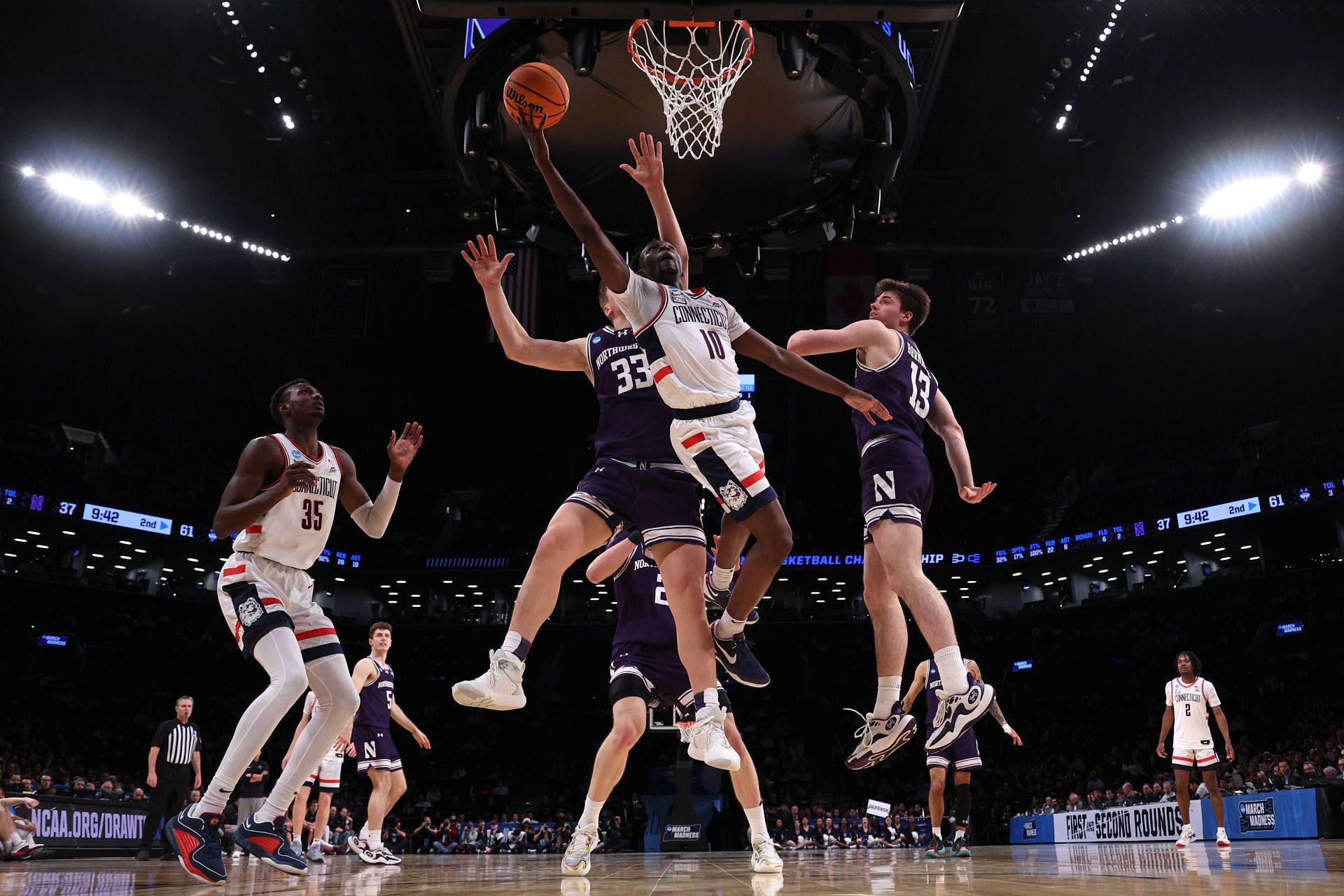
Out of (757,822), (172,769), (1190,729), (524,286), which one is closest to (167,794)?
(172,769)

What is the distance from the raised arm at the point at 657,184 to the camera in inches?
217

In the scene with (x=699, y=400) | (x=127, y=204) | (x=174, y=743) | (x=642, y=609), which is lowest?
(x=174, y=743)

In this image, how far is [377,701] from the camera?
439 inches

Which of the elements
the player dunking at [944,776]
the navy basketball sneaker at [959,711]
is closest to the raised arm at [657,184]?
the navy basketball sneaker at [959,711]

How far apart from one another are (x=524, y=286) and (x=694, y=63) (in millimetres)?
7452

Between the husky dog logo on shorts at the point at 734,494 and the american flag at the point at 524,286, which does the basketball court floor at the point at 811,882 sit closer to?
the husky dog logo on shorts at the point at 734,494

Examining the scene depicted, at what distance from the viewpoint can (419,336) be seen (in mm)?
27609

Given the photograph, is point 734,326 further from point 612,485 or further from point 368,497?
point 368,497

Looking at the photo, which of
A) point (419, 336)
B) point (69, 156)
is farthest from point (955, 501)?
point (69, 156)

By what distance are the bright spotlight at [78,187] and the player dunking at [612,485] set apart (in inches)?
663

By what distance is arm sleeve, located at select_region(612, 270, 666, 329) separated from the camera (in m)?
4.90

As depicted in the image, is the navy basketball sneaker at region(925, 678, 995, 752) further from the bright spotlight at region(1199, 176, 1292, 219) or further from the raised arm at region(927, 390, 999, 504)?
the bright spotlight at region(1199, 176, 1292, 219)

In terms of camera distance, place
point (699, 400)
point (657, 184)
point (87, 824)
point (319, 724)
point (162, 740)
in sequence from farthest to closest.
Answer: point (87, 824) < point (162, 740) < point (657, 184) < point (319, 724) < point (699, 400)

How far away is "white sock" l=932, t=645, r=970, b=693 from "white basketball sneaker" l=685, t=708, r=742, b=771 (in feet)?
4.57
